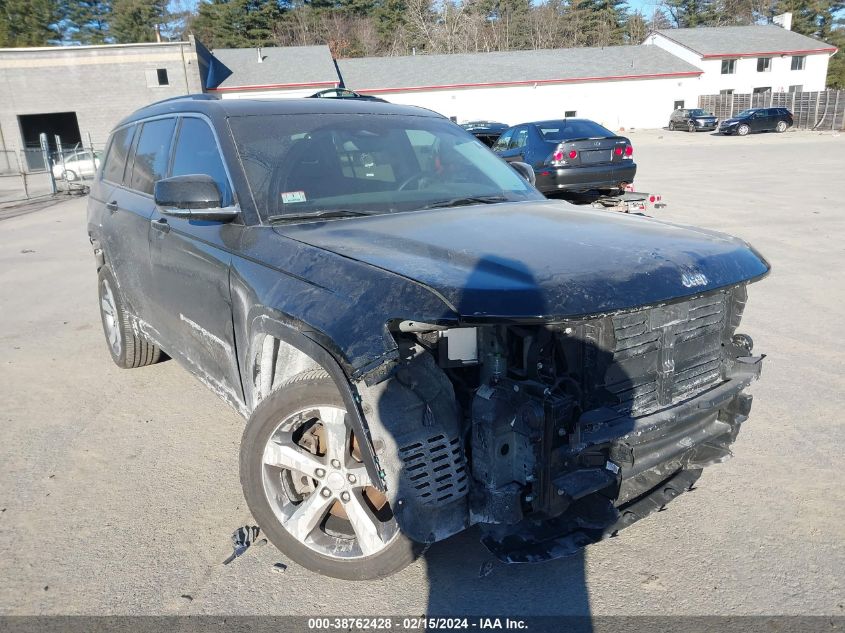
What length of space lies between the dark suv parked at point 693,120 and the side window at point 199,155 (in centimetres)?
4347

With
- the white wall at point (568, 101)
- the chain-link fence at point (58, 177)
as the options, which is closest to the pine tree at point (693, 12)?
the white wall at point (568, 101)

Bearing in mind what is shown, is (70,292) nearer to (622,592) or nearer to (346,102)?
(346,102)

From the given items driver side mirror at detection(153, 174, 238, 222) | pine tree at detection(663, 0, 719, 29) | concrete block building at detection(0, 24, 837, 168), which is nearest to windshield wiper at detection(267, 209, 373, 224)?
driver side mirror at detection(153, 174, 238, 222)

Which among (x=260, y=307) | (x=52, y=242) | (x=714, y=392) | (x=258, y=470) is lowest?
(x=52, y=242)

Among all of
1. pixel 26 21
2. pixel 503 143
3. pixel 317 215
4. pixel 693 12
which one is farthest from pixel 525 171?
pixel 693 12

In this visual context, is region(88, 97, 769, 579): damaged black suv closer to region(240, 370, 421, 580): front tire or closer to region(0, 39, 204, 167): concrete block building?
region(240, 370, 421, 580): front tire

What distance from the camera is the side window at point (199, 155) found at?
10.8 feet

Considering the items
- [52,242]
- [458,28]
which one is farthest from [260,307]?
[458,28]

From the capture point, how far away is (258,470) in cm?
284

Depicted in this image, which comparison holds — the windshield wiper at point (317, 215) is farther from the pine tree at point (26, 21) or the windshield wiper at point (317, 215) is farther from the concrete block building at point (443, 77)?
the pine tree at point (26, 21)

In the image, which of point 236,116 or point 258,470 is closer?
point 258,470

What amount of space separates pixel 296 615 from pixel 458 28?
82.2 metres

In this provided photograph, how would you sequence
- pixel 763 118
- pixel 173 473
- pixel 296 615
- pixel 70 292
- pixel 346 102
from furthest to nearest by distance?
pixel 763 118 → pixel 70 292 → pixel 346 102 → pixel 173 473 → pixel 296 615

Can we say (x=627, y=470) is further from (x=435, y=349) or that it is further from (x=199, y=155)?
(x=199, y=155)
